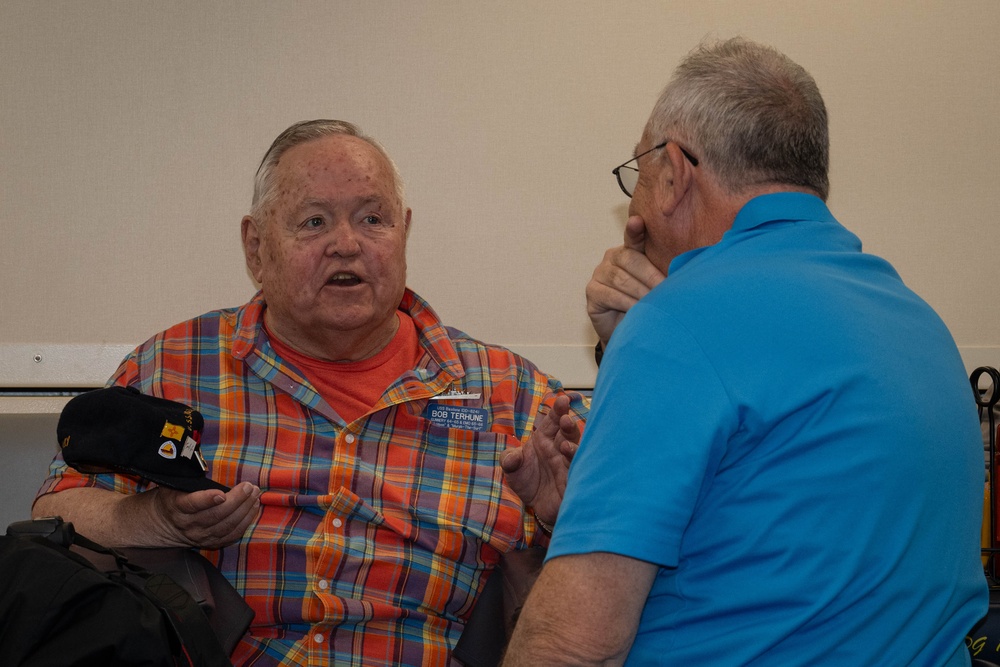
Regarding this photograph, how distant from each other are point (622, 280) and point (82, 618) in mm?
1061

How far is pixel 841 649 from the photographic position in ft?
3.94

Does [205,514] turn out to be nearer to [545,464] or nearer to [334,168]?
[545,464]

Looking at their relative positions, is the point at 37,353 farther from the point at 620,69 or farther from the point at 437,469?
the point at 620,69

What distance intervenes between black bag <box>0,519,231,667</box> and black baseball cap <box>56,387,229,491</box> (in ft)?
0.78

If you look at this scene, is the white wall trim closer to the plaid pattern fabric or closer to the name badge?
the plaid pattern fabric

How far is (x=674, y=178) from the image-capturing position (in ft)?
4.92

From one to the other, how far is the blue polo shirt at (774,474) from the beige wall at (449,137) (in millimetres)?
1722

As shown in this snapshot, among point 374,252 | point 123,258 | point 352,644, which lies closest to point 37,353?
point 123,258

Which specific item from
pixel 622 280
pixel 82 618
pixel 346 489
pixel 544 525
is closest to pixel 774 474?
pixel 622 280

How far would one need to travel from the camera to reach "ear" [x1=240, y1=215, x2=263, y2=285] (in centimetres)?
241

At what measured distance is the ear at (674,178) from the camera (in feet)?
4.86

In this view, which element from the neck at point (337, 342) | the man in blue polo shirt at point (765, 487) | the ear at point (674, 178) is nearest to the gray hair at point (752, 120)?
the ear at point (674, 178)

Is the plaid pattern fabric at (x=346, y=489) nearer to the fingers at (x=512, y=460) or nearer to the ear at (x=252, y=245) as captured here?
the ear at (x=252, y=245)

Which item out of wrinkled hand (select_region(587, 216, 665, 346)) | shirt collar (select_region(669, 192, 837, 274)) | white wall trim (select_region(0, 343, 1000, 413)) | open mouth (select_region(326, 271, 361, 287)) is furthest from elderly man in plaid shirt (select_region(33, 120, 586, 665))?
shirt collar (select_region(669, 192, 837, 274))
